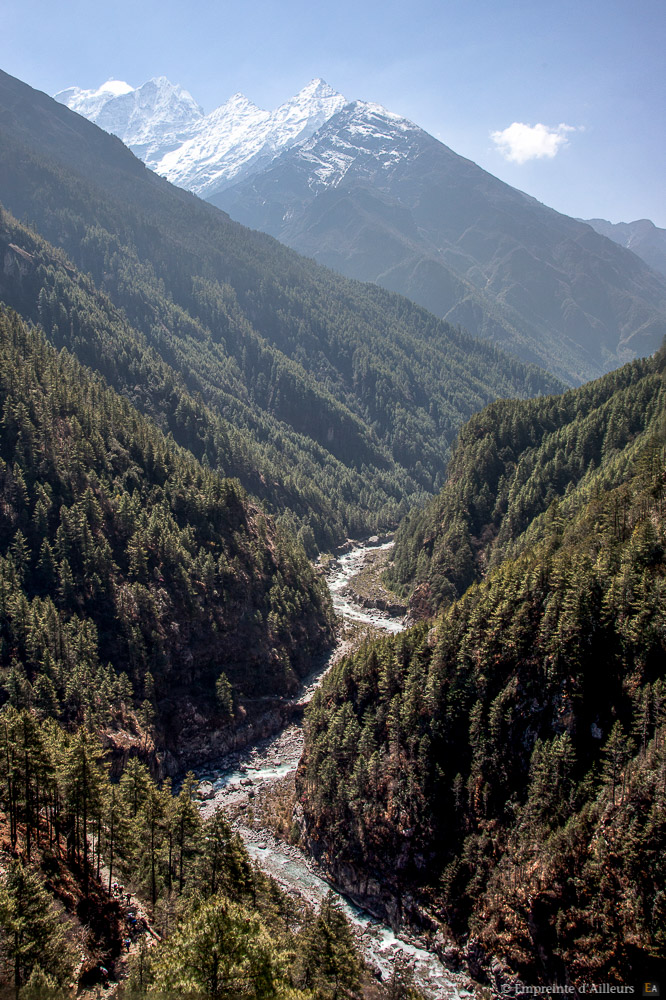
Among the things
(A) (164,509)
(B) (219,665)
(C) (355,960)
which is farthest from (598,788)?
(A) (164,509)

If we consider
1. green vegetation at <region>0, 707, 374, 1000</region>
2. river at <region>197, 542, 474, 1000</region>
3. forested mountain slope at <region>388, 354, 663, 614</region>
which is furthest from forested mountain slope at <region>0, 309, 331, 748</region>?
forested mountain slope at <region>388, 354, 663, 614</region>

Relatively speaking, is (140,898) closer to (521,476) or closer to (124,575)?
(124,575)

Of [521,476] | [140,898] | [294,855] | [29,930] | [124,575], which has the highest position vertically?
[521,476]

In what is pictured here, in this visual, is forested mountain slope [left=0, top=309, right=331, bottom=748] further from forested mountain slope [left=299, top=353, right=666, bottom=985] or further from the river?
forested mountain slope [left=299, top=353, right=666, bottom=985]

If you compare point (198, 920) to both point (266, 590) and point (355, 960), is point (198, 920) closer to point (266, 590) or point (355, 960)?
point (355, 960)

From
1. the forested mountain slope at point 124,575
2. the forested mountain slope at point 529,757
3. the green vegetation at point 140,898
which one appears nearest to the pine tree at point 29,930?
the green vegetation at point 140,898

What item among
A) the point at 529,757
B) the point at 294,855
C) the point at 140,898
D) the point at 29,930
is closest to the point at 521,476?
the point at 529,757

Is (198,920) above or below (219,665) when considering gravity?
above

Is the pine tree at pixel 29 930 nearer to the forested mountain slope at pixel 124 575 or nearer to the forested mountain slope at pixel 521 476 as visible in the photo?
the forested mountain slope at pixel 124 575
